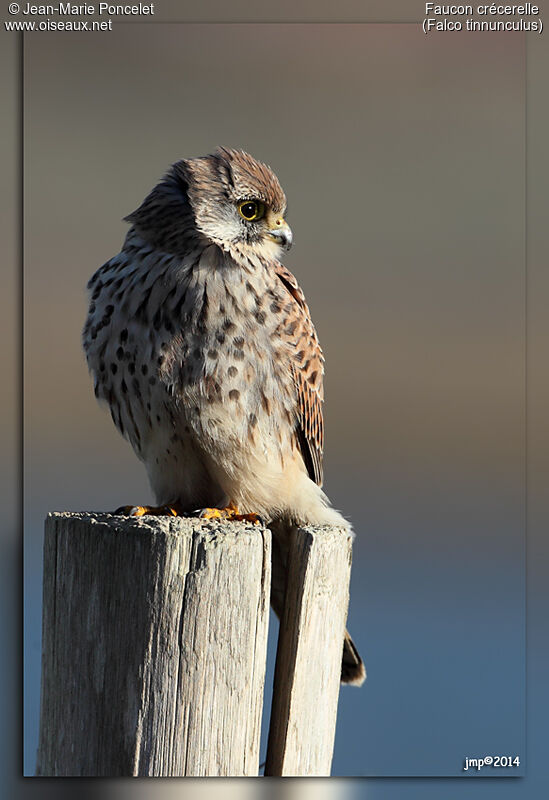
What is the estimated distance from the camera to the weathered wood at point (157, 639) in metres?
1.79

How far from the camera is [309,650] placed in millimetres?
2008

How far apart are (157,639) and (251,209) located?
1.02m

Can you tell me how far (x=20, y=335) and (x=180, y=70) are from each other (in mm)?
835

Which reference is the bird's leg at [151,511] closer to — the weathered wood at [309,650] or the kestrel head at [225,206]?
the weathered wood at [309,650]

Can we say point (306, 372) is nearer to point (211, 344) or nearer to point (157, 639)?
point (211, 344)

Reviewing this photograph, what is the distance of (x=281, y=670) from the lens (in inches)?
80.1

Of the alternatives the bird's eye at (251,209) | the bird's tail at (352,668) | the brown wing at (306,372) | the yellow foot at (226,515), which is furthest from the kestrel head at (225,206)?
the bird's tail at (352,668)

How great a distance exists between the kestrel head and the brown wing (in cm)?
12

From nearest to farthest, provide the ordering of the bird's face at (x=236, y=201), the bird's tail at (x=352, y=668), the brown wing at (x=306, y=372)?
the bird's face at (x=236, y=201) → the brown wing at (x=306, y=372) → the bird's tail at (x=352, y=668)

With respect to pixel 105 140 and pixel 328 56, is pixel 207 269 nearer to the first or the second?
pixel 105 140

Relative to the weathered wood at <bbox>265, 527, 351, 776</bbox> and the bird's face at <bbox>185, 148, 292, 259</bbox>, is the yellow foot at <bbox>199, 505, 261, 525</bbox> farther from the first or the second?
the bird's face at <bbox>185, 148, 292, 259</bbox>

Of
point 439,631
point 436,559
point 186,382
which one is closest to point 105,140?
point 186,382

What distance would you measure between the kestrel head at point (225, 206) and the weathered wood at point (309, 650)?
0.71m

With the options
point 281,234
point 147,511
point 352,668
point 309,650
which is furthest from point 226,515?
point 281,234
